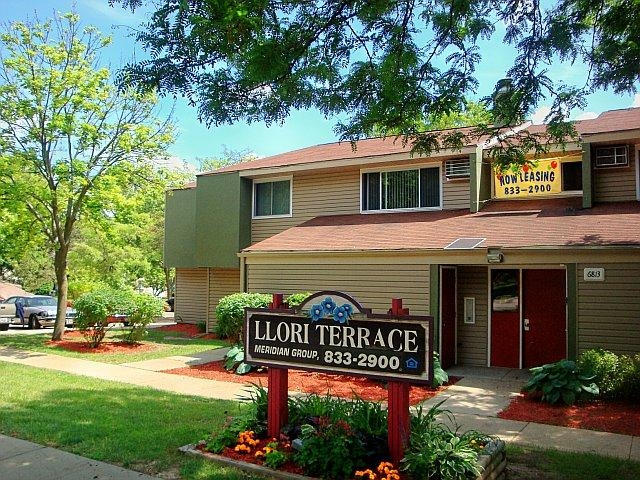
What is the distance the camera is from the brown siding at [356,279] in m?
12.7

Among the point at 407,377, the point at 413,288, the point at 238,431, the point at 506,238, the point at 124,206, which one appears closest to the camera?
the point at 407,377

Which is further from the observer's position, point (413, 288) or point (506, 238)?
point (413, 288)

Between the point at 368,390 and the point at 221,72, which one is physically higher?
the point at 221,72

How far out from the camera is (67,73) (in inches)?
626

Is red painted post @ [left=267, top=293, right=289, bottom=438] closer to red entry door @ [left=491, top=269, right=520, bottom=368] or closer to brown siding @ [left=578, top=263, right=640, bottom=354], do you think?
brown siding @ [left=578, top=263, right=640, bottom=354]

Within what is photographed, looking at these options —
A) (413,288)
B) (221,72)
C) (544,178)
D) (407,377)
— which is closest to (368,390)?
(413,288)

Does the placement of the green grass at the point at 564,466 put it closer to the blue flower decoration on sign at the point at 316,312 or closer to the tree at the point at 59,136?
the blue flower decoration on sign at the point at 316,312

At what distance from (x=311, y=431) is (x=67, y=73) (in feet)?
47.0

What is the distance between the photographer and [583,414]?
8.61 m

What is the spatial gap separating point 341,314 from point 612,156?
1036 cm

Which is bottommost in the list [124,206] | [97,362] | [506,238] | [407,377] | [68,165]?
[97,362]

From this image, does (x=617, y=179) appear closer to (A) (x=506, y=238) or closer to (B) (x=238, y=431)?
(A) (x=506, y=238)

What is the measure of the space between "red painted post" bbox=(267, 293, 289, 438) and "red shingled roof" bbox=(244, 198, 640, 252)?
682 centimetres

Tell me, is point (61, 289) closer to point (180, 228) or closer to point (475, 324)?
point (180, 228)
